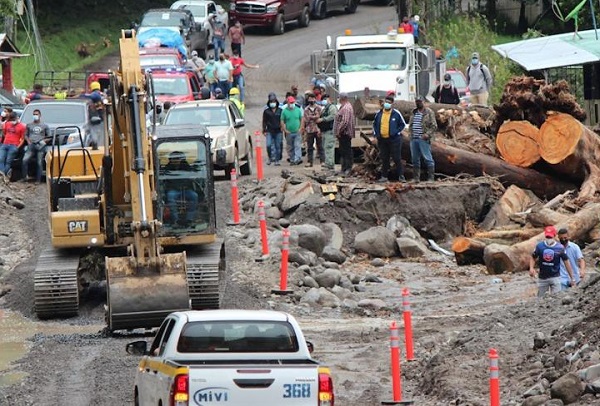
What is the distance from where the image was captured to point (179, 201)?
22.4 metres

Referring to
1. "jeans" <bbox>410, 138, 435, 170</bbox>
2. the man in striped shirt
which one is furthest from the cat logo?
"jeans" <bbox>410, 138, 435, 170</bbox>

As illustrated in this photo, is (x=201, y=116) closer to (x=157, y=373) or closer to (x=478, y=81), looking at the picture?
(x=478, y=81)

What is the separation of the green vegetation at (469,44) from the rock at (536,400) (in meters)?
28.6

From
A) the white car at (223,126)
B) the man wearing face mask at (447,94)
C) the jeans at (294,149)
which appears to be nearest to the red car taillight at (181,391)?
the white car at (223,126)

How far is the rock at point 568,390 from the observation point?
13.7 m

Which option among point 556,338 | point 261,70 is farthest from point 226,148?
point 261,70

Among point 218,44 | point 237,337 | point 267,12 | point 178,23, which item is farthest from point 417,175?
point 267,12

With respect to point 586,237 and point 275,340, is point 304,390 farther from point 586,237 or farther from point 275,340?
point 586,237

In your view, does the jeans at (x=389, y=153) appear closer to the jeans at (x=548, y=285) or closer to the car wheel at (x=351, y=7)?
the jeans at (x=548, y=285)

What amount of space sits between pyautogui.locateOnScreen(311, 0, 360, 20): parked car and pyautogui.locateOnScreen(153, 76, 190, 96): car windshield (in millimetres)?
23400

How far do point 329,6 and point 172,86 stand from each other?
993 inches

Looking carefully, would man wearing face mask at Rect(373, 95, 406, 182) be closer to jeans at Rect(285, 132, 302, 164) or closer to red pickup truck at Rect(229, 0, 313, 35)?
jeans at Rect(285, 132, 302, 164)

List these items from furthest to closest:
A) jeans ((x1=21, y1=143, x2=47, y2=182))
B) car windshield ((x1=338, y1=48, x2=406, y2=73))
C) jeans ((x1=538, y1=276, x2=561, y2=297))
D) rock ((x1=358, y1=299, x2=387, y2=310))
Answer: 1. car windshield ((x1=338, y1=48, x2=406, y2=73))
2. jeans ((x1=21, y1=143, x2=47, y2=182))
3. rock ((x1=358, y1=299, x2=387, y2=310))
4. jeans ((x1=538, y1=276, x2=561, y2=297))

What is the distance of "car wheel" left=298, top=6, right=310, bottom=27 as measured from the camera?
59.6 m
